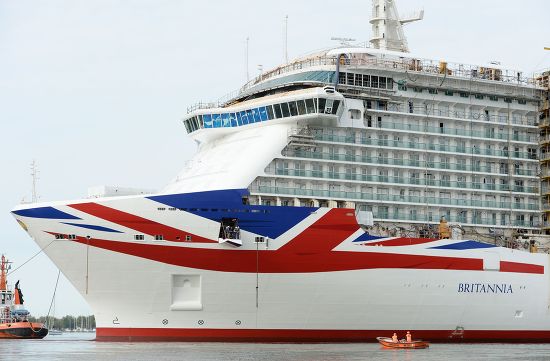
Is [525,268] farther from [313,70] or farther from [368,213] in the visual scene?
[313,70]

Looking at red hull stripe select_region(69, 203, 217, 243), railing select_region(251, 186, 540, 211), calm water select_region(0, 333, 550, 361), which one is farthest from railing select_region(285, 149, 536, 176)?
calm water select_region(0, 333, 550, 361)

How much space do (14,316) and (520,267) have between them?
31.6 metres

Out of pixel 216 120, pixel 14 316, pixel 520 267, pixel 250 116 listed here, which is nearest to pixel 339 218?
pixel 250 116

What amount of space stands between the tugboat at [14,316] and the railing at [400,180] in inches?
920

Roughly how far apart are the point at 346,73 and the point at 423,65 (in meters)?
4.43

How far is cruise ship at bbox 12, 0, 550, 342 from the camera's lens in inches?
1543

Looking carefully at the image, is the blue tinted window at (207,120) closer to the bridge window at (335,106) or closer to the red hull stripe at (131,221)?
the bridge window at (335,106)

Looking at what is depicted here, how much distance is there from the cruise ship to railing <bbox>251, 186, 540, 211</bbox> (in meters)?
0.07

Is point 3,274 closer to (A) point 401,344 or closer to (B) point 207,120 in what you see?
(B) point 207,120

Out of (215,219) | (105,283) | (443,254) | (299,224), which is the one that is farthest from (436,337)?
(105,283)

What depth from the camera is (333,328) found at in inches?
1618

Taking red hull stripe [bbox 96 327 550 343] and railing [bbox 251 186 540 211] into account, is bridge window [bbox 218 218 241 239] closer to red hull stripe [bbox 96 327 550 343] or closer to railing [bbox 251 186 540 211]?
railing [bbox 251 186 540 211]

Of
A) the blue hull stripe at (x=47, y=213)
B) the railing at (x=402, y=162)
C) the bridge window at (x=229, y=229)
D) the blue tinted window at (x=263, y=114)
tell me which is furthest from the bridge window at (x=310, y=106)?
the blue hull stripe at (x=47, y=213)

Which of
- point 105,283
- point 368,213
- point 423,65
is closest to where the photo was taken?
point 105,283
